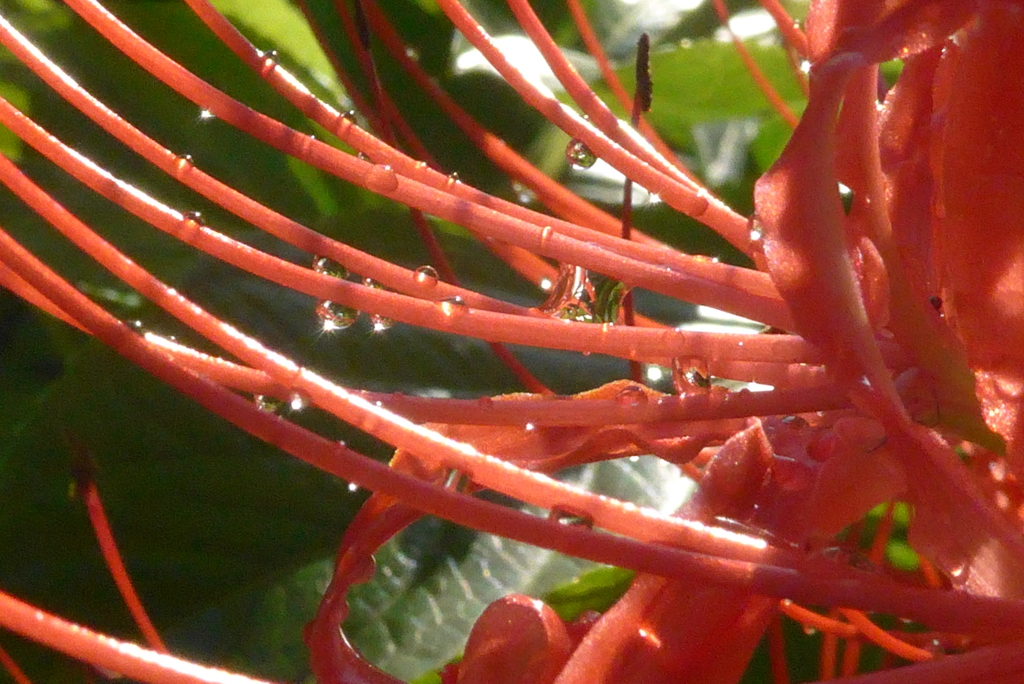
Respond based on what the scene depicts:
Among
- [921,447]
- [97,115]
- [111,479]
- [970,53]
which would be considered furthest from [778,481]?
[111,479]

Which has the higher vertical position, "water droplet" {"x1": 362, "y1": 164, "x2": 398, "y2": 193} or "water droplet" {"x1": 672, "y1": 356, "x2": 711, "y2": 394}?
"water droplet" {"x1": 362, "y1": 164, "x2": 398, "y2": 193}

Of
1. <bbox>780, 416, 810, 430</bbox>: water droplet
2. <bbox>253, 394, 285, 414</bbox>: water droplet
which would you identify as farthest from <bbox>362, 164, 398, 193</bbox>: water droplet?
<bbox>780, 416, 810, 430</bbox>: water droplet

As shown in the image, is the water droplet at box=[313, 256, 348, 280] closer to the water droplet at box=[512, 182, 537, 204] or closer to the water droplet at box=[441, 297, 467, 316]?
the water droplet at box=[441, 297, 467, 316]

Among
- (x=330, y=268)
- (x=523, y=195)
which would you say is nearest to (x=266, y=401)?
(x=330, y=268)

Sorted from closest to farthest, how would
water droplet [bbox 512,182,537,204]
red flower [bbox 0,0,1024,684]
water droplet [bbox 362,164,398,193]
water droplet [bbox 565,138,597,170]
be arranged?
red flower [bbox 0,0,1024,684], water droplet [bbox 362,164,398,193], water droplet [bbox 565,138,597,170], water droplet [bbox 512,182,537,204]

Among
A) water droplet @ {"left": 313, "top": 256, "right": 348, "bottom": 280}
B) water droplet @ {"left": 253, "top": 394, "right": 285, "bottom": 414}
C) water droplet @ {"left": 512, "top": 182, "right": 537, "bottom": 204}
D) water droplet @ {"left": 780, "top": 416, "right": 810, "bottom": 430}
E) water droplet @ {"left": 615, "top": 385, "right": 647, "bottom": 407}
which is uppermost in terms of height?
water droplet @ {"left": 313, "top": 256, "right": 348, "bottom": 280}

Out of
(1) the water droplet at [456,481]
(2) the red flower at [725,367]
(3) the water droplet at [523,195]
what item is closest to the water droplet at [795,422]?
(2) the red flower at [725,367]
